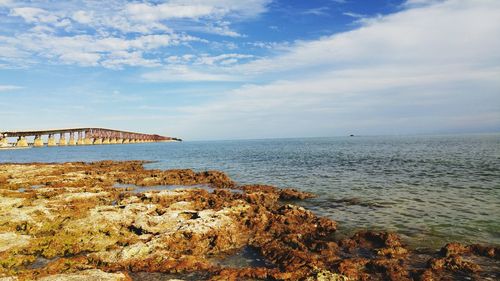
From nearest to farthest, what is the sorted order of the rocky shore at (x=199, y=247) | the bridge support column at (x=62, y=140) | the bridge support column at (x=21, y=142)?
the rocky shore at (x=199, y=247), the bridge support column at (x=21, y=142), the bridge support column at (x=62, y=140)

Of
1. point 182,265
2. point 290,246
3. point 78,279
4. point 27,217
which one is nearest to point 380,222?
point 290,246

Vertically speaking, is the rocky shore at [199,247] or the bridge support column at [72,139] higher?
the bridge support column at [72,139]

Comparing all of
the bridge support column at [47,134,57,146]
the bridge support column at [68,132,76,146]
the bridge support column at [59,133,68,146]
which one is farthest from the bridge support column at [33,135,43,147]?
the bridge support column at [68,132,76,146]

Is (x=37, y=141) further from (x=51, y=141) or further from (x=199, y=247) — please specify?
(x=199, y=247)

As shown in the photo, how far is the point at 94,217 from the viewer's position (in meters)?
17.3

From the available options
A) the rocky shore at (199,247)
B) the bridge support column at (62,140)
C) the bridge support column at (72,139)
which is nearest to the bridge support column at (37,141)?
the bridge support column at (62,140)

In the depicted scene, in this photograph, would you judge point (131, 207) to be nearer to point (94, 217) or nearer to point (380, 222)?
point (94, 217)

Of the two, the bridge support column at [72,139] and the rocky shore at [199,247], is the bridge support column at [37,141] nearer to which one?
the bridge support column at [72,139]

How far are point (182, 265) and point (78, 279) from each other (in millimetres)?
3447

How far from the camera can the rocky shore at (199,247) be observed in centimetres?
1115

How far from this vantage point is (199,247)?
14.0 m

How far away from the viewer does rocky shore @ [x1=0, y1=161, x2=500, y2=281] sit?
1115 centimetres

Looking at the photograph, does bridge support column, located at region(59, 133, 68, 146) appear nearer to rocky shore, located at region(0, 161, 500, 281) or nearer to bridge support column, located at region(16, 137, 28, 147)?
bridge support column, located at region(16, 137, 28, 147)

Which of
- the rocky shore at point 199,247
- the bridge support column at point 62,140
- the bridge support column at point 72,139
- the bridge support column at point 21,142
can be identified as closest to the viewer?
the rocky shore at point 199,247
